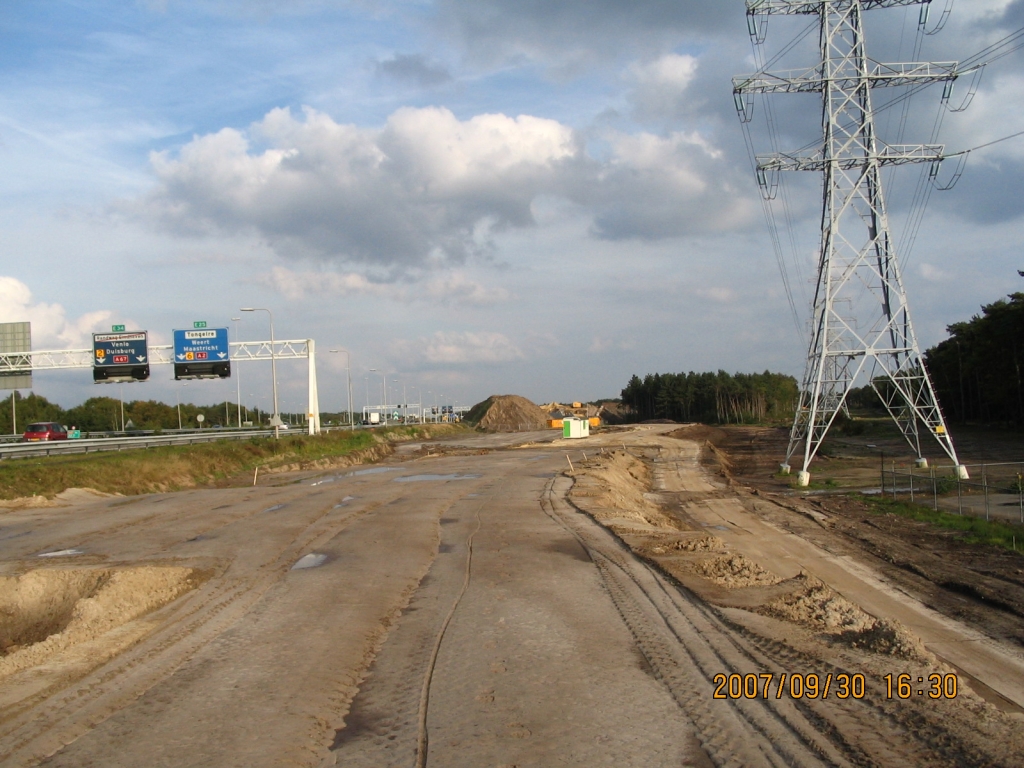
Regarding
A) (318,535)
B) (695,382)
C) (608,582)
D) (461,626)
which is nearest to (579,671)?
(461,626)

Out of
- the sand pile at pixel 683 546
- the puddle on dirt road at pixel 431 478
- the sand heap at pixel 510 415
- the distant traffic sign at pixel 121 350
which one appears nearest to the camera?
the sand pile at pixel 683 546

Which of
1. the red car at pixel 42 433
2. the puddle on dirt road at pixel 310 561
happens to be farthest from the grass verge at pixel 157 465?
the puddle on dirt road at pixel 310 561

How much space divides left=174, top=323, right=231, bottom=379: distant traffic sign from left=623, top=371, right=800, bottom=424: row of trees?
389 ft

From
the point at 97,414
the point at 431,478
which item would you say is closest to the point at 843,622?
the point at 431,478

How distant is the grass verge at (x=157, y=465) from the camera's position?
30406 mm

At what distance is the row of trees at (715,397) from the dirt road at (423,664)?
145 m

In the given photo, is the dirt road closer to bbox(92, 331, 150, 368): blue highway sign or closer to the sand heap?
bbox(92, 331, 150, 368): blue highway sign

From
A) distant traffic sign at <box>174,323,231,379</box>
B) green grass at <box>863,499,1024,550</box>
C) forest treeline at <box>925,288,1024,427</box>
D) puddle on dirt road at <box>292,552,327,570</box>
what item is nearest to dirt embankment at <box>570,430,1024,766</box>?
green grass at <box>863,499,1024,550</box>

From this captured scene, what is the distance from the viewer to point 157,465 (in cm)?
3794

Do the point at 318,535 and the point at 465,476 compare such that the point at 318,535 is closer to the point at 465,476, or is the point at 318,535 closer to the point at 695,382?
the point at 465,476

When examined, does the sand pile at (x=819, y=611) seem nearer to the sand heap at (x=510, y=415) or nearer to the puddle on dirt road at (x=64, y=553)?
the puddle on dirt road at (x=64, y=553)

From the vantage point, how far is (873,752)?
17.6 ft

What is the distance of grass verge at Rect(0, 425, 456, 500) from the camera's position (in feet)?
99.8
